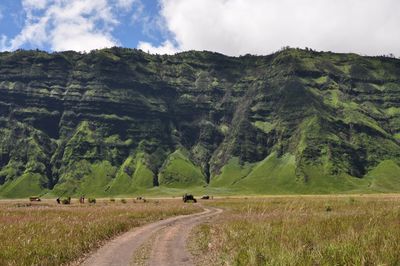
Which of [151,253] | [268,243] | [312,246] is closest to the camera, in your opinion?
[312,246]

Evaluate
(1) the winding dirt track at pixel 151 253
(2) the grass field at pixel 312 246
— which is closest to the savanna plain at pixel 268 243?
(2) the grass field at pixel 312 246

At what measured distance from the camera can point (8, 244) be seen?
22.1 metres

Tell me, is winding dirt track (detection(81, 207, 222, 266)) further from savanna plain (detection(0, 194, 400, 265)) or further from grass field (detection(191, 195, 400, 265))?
grass field (detection(191, 195, 400, 265))

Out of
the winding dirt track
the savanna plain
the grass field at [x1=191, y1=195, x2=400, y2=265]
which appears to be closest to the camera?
the grass field at [x1=191, y1=195, x2=400, y2=265]

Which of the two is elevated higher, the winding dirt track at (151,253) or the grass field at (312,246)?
the grass field at (312,246)

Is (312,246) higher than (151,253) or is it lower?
higher

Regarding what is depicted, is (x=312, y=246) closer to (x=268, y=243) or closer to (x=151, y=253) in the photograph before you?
(x=268, y=243)

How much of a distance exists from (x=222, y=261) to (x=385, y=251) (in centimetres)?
713

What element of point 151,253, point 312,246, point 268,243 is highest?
point 268,243

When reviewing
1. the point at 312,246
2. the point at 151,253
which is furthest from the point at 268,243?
the point at 151,253

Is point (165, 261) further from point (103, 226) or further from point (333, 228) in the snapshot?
point (103, 226)

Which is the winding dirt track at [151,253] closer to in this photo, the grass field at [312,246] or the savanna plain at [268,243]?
the savanna plain at [268,243]

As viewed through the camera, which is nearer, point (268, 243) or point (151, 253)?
point (268, 243)

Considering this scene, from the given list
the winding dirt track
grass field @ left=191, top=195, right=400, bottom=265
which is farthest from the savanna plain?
the winding dirt track
